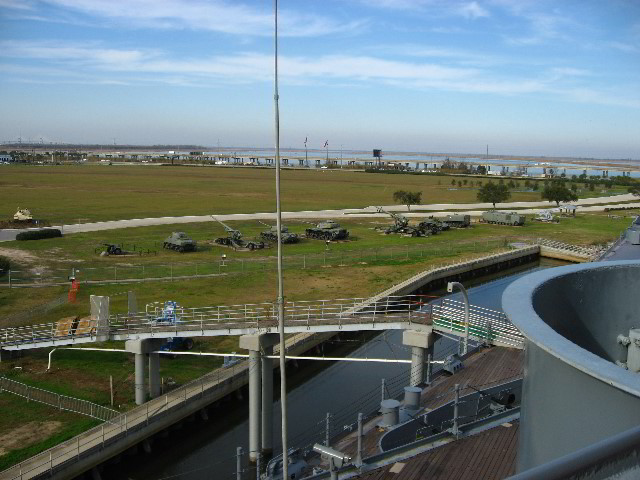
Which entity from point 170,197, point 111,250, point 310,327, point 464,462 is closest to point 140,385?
point 310,327

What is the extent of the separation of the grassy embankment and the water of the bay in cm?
260

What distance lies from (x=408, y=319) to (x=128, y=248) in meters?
40.1

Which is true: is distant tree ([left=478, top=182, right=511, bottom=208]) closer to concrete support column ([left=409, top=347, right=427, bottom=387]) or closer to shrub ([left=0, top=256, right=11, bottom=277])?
shrub ([left=0, top=256, right=11, bottom=277])

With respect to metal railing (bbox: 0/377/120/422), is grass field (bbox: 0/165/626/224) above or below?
above

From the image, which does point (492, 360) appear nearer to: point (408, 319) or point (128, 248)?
point (408, 319)

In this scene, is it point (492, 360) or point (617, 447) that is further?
point (492, 360)

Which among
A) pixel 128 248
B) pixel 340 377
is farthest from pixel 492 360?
pixel 128 248

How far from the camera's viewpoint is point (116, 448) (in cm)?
2208

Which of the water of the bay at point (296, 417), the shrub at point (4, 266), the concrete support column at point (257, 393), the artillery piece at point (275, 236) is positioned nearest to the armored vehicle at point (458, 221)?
the artillery piece at point (275, 236)

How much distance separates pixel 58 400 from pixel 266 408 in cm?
876

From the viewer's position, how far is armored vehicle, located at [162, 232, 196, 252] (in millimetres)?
57500

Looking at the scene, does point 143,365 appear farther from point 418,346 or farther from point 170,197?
point 170,197

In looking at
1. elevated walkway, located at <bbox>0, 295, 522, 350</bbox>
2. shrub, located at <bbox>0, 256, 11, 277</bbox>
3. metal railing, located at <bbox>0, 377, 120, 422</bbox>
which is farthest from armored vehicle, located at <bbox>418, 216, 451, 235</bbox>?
metal railing, located at <bbox>0, 377, 120, 422</bbox>

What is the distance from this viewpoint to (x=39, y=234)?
63000 mm
